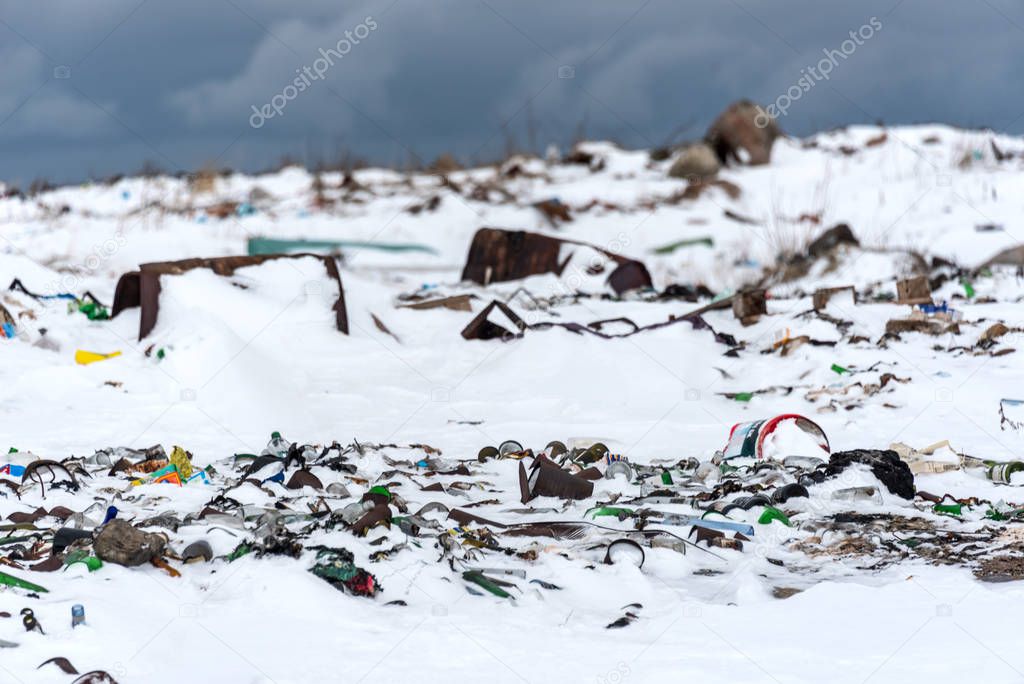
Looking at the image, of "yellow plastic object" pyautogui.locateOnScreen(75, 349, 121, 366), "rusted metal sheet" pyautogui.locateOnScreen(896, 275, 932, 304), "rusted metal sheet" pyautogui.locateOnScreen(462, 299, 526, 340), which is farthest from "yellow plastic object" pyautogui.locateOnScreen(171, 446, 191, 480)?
"rusted metal sheet" pyautogui.locateOnScreen(896, 275, 932, 304)

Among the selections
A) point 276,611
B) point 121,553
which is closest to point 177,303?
point 121,553

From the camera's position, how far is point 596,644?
2.14 metres

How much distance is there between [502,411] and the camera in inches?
203

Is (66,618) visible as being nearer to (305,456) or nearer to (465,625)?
(465,625)

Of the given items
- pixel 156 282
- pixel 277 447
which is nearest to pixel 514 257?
pixel 156 282

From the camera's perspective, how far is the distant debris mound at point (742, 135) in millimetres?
15508

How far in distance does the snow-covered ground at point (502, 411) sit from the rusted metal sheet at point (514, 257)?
0.56 feet

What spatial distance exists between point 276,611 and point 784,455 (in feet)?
7.75

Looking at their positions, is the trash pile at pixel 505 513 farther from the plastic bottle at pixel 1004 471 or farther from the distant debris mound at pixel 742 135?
the distant debris mound at pixel 742 135

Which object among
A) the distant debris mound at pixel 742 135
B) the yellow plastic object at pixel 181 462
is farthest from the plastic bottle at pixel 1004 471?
the distant debris mound at pixel 742 135

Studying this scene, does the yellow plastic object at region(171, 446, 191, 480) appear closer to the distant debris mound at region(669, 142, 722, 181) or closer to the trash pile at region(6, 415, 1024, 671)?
the trash pile at region(6, 415, 1024, 671)

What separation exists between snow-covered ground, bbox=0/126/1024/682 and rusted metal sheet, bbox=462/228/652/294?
17 cm

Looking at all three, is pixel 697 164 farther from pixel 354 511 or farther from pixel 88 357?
pixel 354 511

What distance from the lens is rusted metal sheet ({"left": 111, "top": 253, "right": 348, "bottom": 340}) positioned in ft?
18.7
